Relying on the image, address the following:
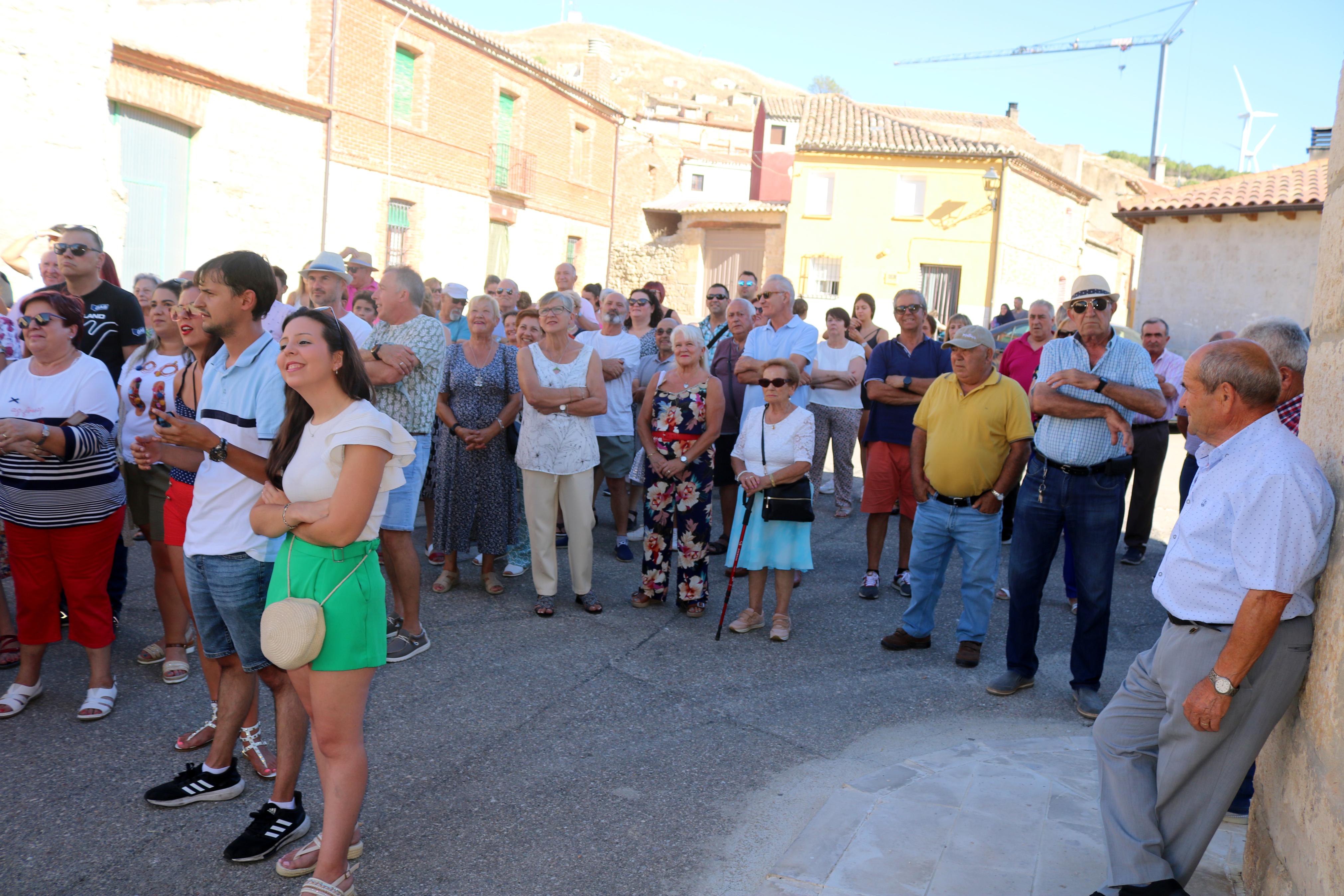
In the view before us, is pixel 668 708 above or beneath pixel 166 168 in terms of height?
beneath

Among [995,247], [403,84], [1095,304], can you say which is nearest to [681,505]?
[1095,304]

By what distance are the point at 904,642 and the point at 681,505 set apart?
1.61 meters

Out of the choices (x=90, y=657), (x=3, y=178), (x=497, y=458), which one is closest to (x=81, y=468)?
(x=90, y=657)

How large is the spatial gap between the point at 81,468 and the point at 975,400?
4421 mm

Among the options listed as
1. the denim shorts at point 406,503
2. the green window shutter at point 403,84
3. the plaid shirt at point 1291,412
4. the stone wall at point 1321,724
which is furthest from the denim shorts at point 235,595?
the green window shutter at point 403,84

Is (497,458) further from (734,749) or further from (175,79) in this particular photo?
(175,79)

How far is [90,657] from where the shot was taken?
14.5ft

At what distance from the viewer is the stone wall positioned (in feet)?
7.89

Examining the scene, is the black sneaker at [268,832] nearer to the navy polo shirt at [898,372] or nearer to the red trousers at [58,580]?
the red trousers at [58,580]

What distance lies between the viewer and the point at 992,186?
3045cm

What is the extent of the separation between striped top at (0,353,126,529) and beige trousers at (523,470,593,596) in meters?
2.50

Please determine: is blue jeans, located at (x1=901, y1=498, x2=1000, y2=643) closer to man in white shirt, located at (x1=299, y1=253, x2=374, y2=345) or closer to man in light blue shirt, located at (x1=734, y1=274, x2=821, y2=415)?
man in light blue shirt, located at (x1=734, y1=274, x2=821, y2=415)

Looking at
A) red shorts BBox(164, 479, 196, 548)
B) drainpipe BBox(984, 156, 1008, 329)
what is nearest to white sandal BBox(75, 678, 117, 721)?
red shorts BBox(164, 479, 196, 548)

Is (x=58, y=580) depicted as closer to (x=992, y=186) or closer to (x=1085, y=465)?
(x=1085, y=465)
